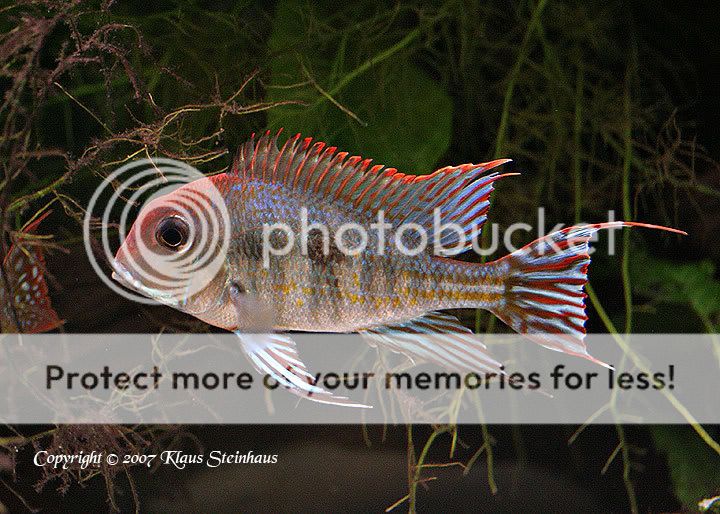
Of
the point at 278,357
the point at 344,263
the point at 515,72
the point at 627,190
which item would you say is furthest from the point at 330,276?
the point at 627,190

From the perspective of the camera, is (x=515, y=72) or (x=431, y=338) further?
(x=515, y=72)

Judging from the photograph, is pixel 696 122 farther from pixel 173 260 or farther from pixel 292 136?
pixel 173 260

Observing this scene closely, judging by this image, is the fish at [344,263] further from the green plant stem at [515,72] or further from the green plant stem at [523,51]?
the green plant stem at [523,51]

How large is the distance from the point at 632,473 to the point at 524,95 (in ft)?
3.37

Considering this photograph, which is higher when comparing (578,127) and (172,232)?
(578,127)

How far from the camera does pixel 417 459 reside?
54.1 inches

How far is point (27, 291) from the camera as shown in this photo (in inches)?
51.2

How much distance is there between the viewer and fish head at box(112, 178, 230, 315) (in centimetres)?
Result: 105

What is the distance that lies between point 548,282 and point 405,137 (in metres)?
0.49

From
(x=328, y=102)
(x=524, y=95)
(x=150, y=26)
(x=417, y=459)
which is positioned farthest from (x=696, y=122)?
(x=150, y=26)

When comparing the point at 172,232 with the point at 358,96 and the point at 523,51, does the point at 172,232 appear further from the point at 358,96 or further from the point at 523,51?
the point at 523,51

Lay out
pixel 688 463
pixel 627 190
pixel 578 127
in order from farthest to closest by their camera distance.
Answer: pixel 578 127 → pixel 627 190 → pixel 688 463

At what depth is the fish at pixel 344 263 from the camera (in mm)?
1066

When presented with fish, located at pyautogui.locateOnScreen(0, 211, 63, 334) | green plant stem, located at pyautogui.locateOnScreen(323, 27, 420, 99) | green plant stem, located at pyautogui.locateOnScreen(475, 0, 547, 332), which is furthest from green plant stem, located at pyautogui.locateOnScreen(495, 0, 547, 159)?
fish, located at pyautogui.locateOnScreen(0, 211, 63, 334)
